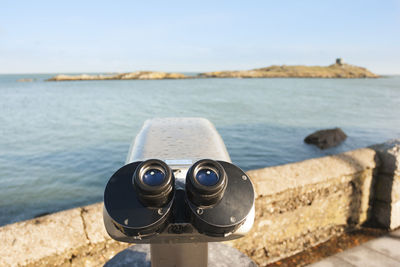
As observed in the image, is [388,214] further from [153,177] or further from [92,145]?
[92,145]

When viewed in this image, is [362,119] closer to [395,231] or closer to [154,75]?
[395,231]

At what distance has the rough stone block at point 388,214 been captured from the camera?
13.0 ft

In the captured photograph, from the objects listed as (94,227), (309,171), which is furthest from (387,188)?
(94,227)

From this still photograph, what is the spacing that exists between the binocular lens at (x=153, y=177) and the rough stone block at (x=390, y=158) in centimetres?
374

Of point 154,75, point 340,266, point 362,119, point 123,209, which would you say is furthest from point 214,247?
point 154,75

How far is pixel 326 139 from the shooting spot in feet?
52.1

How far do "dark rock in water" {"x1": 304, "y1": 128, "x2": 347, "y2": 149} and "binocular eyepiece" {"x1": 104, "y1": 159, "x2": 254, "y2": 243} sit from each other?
15623 millimetres

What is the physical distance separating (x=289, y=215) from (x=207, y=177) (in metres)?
2.47

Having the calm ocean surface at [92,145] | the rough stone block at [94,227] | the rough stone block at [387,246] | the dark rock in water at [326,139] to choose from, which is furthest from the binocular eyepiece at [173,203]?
the dark rock in water at [326,139]

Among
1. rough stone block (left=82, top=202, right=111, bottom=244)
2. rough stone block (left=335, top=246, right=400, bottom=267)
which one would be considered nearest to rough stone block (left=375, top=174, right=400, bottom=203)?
rough stone block (left=335, top=246, right=400, bottom=267)

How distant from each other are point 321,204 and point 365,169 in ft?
2.67

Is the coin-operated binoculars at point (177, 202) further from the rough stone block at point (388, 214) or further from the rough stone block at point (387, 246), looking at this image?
the rough stone block at point (388, 214)

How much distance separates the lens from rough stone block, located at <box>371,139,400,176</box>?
12.6 ft

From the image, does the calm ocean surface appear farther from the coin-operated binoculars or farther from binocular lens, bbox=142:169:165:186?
binocular lens, bbox=142:169:165:186
